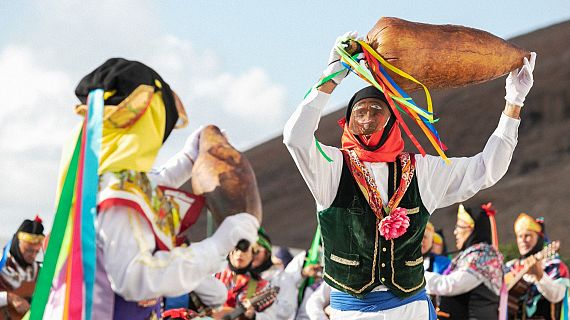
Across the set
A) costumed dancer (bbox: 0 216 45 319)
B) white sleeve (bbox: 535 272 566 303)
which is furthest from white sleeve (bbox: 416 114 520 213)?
white sleeve (bbox: 535 272 566 303)

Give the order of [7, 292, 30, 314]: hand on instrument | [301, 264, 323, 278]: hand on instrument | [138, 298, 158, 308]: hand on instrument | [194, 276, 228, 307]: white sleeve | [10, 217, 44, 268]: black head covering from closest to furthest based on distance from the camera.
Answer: [138, 298, 158, 308]: hand on instrument
[194, 276, 228, 307]: white sleeve
[7, 292, 30, 314]: hand on instrument
[10, 217, 44, 268]: black head covering
[301, 264, 323, 278]: hand on instrument

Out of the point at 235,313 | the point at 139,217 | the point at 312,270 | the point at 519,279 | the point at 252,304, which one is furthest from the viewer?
the point at 519,279

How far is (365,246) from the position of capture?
430cm

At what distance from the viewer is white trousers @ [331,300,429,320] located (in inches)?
168

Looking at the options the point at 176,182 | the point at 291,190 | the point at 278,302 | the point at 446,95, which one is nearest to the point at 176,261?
the point at 176,182

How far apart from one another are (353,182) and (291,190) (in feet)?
72.6

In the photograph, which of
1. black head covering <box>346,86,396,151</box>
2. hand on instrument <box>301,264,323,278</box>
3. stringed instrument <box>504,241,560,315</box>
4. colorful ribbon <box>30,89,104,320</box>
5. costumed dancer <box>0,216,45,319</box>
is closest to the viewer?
colorful ribbon <box>30,89,104,320</box>

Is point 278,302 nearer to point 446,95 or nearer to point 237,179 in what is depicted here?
point 237,179

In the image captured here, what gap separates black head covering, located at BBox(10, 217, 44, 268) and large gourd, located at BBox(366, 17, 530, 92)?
437 cm

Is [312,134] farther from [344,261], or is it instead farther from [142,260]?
[142,260]

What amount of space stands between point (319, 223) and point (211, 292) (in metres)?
1.04

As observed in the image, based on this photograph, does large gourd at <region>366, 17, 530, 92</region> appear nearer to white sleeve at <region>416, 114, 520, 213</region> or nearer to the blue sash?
white sleeve at <region>416, 114, 520, 213</region>

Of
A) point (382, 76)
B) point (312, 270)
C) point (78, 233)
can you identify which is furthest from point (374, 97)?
point (312, 270)

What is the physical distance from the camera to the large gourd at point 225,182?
9.77 ft
